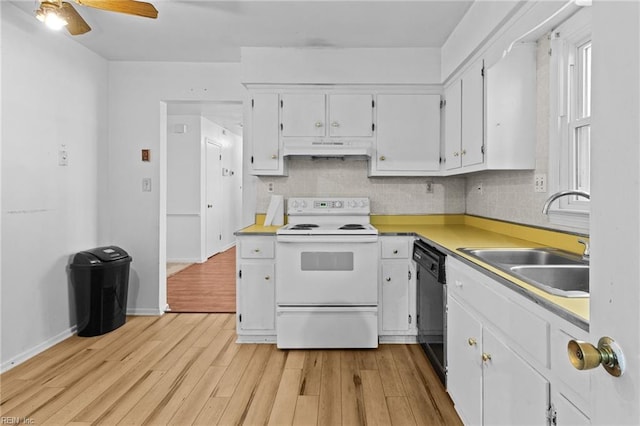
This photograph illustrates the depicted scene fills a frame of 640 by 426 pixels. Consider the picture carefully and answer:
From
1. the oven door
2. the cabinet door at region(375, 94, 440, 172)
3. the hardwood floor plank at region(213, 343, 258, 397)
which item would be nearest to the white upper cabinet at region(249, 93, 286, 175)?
the oven door

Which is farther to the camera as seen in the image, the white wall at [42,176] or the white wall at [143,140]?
the white wall at [143,140]

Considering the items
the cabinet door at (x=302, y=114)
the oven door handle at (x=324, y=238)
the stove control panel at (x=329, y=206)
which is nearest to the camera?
the oven door handle at (x=324, y=238)

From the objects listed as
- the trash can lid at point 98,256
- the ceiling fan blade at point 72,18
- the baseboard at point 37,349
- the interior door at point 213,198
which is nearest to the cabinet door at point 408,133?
the ceiling fan blade at point 72,18

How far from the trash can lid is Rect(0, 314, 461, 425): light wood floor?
2.04 feet

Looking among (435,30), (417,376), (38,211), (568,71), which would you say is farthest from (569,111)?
(38,211)

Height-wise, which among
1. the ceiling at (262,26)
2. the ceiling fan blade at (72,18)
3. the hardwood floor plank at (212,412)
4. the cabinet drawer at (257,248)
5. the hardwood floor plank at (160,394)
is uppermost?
the ceiling at (262,26)

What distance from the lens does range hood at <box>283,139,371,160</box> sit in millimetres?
3125

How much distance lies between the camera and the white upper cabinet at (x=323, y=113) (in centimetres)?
324

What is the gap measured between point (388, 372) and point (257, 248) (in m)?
1.29

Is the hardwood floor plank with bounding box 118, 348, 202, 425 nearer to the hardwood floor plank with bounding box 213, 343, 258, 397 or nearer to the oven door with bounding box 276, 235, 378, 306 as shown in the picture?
the hardwood floor plank with bounding box 213, 343, 258, 397

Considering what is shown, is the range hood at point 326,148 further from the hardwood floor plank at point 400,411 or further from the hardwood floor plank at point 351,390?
the hardwood floor plank at point 400,411

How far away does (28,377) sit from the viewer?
7.86 ft

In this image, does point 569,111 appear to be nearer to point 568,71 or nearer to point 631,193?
point 568,71

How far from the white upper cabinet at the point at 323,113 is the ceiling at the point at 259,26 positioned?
16.8 inches
